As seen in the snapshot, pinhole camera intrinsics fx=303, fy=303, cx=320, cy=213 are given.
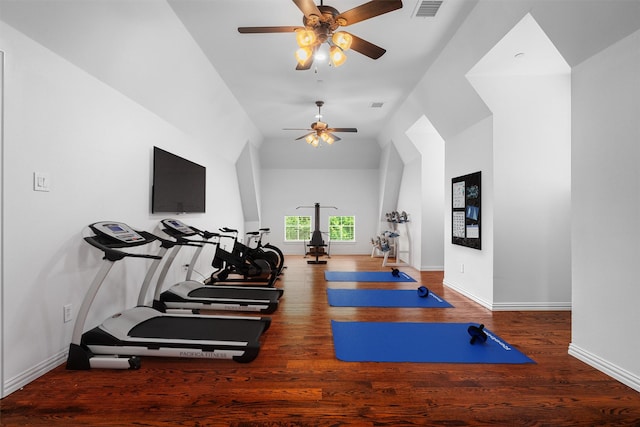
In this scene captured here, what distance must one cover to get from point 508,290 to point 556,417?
7.19 ft

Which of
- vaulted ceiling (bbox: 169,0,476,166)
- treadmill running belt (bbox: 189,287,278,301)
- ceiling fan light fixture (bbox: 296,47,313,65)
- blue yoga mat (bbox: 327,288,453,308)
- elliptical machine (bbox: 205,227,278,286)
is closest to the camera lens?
ceiling fan light fixture (bbox: 296,47,313,65)

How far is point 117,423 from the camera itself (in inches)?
68.9

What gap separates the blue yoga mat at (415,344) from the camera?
252cm

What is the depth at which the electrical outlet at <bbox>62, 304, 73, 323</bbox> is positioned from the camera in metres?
2.37

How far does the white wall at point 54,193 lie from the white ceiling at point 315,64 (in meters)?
1.27

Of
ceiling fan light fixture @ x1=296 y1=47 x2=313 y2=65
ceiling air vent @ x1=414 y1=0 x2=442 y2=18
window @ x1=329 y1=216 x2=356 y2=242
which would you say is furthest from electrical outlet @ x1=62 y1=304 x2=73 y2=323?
window @ x1=329 y1=216 x2=356 y2=242

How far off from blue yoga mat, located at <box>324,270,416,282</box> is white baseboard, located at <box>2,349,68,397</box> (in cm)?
389

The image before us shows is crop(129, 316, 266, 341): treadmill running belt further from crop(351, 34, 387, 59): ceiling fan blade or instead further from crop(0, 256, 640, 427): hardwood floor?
crop(351, 34, 387, 59): ceiling fan blade

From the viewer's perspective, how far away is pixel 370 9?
2301 millimetres

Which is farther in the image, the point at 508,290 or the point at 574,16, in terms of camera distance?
the point at 508,290

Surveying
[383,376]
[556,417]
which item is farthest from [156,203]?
[556,417]

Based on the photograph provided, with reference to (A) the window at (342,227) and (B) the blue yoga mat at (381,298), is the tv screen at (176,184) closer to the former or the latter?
(B) the blue yoga mat at (381,298)

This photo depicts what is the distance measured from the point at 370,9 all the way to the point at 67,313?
3339 millimetres

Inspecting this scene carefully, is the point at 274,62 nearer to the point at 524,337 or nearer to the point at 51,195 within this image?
the point at 51,195
